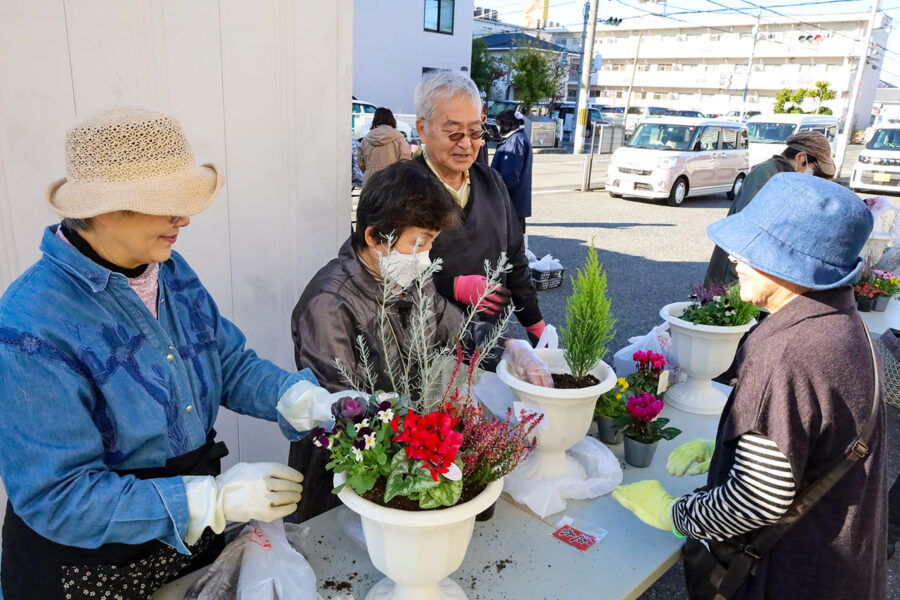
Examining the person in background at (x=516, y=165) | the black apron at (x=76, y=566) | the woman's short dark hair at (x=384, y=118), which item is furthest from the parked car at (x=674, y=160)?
the black apron at (x=76, y=566)

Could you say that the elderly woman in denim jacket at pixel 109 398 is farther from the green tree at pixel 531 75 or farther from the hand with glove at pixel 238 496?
the green tree at pixel 531 75

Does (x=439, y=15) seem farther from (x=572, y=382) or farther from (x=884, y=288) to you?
(x=572, y=382)

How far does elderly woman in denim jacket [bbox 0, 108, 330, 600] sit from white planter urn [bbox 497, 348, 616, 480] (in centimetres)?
62

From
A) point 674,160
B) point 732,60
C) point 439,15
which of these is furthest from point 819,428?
point 732,60

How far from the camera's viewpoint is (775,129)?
14.5 meters

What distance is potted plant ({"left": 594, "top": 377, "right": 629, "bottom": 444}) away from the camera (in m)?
1.89

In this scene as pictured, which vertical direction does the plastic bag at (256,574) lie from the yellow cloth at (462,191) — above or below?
below

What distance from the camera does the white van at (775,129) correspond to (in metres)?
14.0

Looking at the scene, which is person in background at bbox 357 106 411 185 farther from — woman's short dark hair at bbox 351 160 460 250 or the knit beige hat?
the knit beige hat

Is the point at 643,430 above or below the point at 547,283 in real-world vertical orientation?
above

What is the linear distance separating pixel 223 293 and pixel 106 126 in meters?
1.32

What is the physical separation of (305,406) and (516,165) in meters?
4.88

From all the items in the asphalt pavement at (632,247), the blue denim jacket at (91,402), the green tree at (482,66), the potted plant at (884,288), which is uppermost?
the green tree at (482,66)

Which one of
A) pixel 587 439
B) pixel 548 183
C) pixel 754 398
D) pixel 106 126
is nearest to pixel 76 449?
pixel 106 126
